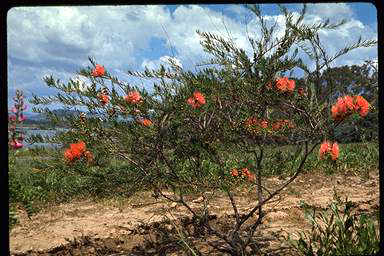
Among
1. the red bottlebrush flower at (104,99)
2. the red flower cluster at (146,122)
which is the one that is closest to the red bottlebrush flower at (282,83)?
the red flower cluster at (146,122)

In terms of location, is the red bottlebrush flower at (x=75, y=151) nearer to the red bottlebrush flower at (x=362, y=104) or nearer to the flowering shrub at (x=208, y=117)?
the flowering shrub at (x=208, y=117)

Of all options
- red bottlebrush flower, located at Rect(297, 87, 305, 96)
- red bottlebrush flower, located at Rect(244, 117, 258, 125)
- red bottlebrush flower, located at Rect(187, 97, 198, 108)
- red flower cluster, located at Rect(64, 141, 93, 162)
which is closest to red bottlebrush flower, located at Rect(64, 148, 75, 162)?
red flower cluster, located at Rect(64, 141, 93, 162)

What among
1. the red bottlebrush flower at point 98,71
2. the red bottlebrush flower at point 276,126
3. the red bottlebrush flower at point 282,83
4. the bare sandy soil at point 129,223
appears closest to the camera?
the red bottlebrush flower at point 282,83

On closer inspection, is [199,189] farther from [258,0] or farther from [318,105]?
[258,0]

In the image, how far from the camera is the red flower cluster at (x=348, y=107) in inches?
105

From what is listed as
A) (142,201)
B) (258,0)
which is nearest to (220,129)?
(258,0)

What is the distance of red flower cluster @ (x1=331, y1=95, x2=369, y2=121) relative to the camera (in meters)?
2.66

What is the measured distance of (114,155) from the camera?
3.04 metres

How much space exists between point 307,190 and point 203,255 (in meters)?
2.93

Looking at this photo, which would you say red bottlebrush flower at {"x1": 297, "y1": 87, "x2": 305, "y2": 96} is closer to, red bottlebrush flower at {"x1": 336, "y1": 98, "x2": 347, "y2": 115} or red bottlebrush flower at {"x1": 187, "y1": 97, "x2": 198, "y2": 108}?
red bottlebrush flower at {"x1": 336, "y1": 98, "x2": 347, "y2": 115}

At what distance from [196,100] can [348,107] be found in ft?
3.12

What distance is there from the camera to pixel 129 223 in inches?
186

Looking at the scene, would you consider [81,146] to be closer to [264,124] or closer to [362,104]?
[264,124]

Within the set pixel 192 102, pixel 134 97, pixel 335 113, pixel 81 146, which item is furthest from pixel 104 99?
pixel 335 113
